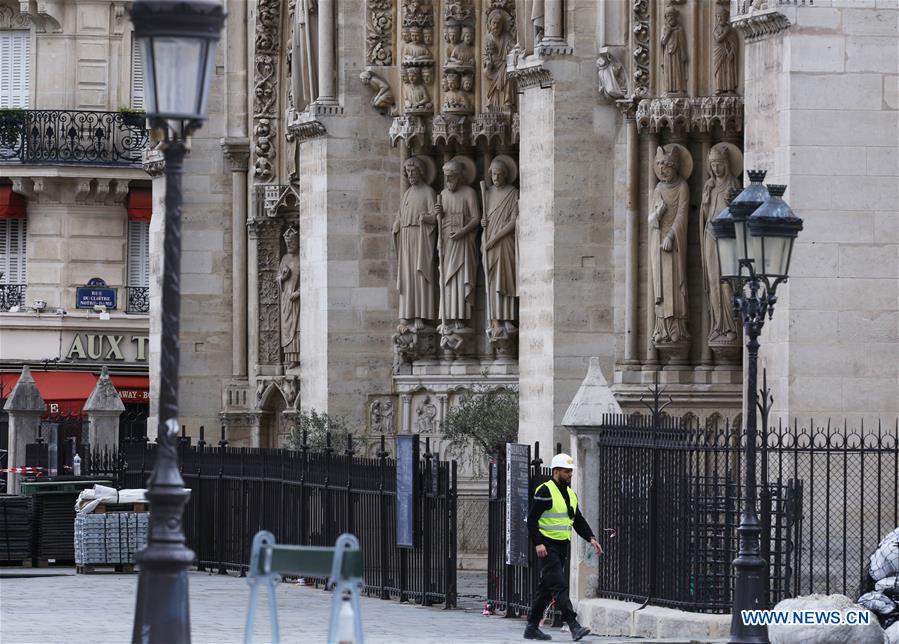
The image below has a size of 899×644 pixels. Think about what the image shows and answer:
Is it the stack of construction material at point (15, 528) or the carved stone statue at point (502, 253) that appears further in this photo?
the carved stone statue at point (502, 253)

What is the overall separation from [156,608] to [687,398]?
1345 centimetres

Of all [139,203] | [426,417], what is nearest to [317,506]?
[426,417]

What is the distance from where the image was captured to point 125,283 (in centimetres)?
5078

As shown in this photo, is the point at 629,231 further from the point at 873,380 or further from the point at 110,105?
the point at 110,105

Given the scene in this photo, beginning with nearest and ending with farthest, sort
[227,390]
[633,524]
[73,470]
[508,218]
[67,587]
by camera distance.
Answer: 1. [633,524]
2. [67,587]
3. [508,218]
4. [73,470]
5. [227,390]

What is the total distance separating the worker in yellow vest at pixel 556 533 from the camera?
21062 mm

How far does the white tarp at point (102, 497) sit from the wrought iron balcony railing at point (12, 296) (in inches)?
823

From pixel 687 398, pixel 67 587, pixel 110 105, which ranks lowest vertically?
pixel 67 587

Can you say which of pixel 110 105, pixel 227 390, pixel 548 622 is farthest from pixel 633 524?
pixel 110 105

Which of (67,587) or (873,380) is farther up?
(873,380)

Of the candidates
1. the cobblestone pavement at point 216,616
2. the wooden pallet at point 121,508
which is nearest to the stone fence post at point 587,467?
the cobblestone pavement at point 216,616

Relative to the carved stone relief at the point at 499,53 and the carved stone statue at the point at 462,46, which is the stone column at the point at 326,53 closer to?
the carved stone statue at the point at 462,46

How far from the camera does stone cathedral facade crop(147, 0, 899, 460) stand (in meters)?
22.7

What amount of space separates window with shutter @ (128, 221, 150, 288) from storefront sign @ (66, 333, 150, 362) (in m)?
1.14
